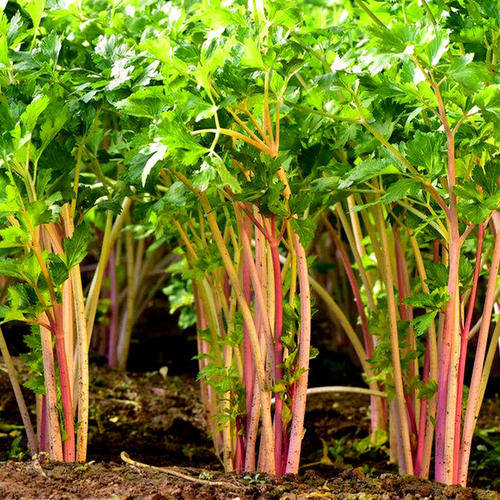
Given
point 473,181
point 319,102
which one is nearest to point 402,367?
point 473,181

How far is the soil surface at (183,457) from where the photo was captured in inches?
52.2

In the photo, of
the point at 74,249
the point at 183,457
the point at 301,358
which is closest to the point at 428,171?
the point at 301,358

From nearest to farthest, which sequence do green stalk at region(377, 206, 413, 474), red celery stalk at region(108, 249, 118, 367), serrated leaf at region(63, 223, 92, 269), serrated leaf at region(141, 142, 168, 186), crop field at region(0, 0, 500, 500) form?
1. serrated leaf at region(141, 142, 168, 186)
2. crop field at region(0, 0, 500, 500)
3. serrated leaf at region(63, 223, 92, 269)
4. green stalk at region(377, 206, 413, 474)
5. red celery stalk at region(108, 249, 118, 367)

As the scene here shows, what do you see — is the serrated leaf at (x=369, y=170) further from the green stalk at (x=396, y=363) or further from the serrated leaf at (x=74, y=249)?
the serrated leaf at (x=74, y=249)

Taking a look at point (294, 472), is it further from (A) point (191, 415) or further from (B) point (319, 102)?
(A) point (191, 415)

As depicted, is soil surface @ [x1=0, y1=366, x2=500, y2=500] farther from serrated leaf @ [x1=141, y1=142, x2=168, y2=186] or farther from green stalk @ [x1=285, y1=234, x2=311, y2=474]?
serrated leaf @ [x1=141, y1=142, x2=168, y2=186]

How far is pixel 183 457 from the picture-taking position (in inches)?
79.0

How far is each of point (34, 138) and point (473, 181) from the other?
73 cm

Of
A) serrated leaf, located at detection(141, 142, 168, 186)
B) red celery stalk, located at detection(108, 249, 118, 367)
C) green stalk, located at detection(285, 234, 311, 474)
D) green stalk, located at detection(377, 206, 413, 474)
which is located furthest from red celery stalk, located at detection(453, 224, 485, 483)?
red celery stalk, located at detection(108, 249, 118, 367)

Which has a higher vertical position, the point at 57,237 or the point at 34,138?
the point at 34,138

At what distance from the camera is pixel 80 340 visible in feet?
5.06

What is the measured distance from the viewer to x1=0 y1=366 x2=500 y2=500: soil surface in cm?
133

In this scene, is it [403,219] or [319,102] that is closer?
[319,102]

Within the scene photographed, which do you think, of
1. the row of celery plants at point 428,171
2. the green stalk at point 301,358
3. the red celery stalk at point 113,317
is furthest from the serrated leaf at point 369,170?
the red celery stalk at point 113,317
